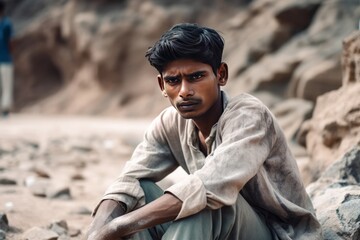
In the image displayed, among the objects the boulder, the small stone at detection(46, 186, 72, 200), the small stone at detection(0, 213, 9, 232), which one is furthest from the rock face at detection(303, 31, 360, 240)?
the small stone at detection(46, 186, 72, 200)

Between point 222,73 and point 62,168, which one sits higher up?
point 222,73

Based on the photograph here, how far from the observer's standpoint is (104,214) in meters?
2.91

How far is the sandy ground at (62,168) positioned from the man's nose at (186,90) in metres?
1.27

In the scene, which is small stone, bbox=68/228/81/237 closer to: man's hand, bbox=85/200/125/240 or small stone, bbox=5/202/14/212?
small stone, bbox=5/202/14/212

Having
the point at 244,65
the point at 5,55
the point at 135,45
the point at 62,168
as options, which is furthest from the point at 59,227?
the point at 135,45

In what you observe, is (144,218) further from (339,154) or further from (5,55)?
(5,55)

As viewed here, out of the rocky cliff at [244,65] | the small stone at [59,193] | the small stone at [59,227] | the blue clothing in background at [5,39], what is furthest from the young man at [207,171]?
the blue clothing in background at [5,39]

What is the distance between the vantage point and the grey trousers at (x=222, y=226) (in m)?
2.51

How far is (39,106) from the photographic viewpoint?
15688 mm

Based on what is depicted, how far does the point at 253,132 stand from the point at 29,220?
185 cm

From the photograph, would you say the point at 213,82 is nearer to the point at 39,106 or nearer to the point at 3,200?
the point at 3,200

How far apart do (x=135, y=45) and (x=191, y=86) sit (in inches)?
480

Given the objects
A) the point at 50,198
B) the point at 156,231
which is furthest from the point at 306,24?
the point at 156,231

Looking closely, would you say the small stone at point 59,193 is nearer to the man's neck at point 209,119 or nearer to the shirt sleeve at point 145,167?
the shirt sleeve at point 145,167
